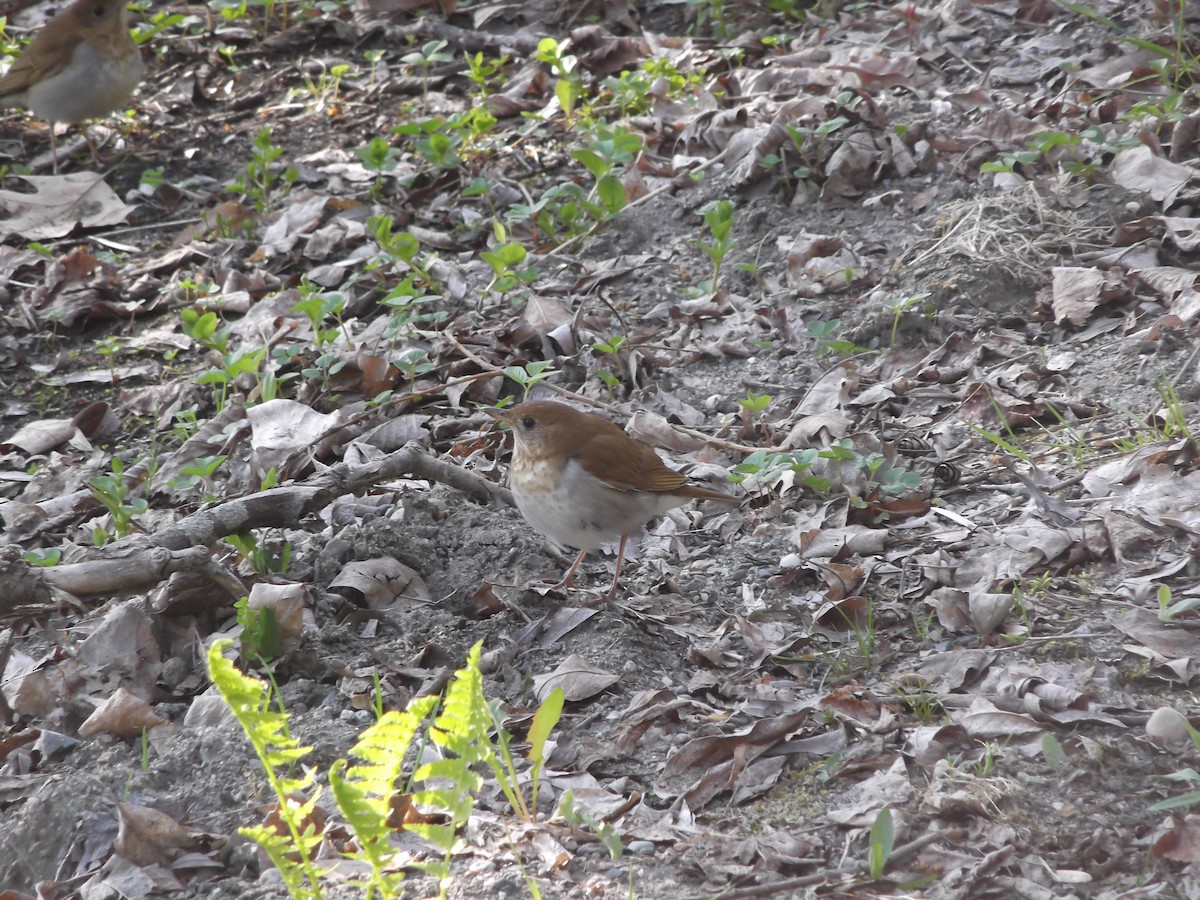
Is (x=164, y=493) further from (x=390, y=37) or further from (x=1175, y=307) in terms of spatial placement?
(x=390, y=37)

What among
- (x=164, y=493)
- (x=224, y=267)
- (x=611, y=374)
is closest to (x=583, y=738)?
(x=611, y=374)

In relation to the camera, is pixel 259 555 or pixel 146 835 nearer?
pixel 146 835

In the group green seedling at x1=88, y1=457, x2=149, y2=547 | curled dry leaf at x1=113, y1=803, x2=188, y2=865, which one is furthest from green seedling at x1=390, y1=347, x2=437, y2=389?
curled dry leaf at x1=113, y1=803, x2=188, y2=865

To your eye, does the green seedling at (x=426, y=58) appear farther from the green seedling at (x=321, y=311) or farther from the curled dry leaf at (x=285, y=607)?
the curled dry leaf at (x=285, y=607)

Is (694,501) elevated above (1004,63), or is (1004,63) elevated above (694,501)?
(1004,63)

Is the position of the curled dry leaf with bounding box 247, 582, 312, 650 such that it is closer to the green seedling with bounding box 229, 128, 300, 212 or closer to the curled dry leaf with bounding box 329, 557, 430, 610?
the curled dry leaf with bounding box 329, 557, 430, 610

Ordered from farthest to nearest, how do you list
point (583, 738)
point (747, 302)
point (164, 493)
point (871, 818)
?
point (747, 302)
point (164, 493)
point (583, 738)
point (871, 818)

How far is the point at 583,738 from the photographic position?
3355mm

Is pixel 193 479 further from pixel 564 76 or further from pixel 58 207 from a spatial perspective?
pixel 564 76

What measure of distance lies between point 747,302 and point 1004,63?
2536 millimetres

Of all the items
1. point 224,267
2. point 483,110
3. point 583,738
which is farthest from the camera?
point 483,110

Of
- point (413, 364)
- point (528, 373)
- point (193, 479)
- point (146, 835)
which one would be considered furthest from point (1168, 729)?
point (193, 479)

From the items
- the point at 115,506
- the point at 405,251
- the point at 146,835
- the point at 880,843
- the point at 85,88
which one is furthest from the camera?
the point at 85,88

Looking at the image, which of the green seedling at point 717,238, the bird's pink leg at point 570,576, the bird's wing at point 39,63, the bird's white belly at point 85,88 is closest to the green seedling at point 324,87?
the bird's white belly at point 85,88
